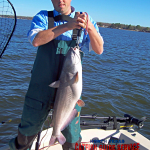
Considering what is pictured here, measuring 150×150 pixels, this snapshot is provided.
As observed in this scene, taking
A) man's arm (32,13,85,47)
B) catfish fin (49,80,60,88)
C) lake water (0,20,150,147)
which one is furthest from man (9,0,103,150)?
lake water (0,20,150,147)

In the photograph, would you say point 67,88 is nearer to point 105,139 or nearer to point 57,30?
point 57,30

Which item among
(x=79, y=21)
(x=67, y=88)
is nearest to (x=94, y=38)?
(x=79, y=21)

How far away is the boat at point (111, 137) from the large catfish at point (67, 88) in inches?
62.1

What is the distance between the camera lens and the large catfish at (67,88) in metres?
2.57

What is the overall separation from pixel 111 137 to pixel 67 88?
2.55 m

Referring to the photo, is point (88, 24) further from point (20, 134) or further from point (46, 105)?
point (20, 134)

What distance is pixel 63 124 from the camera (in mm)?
2799

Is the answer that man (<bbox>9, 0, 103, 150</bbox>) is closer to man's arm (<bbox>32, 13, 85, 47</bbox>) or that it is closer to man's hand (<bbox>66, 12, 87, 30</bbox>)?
man's arm (<bbox>32, 13, 85, 47</bbox>)

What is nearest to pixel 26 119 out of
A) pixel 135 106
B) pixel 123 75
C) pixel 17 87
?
pixel 17 87

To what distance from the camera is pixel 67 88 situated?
2.62 meters

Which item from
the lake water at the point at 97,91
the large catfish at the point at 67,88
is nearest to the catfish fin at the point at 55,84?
the large catfish at the point at 67,88

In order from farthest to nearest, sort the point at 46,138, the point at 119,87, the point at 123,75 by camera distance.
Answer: the point at 123,75 < the point at 119,87 < the point at 46,138

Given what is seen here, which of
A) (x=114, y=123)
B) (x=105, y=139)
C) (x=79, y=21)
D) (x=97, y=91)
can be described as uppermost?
(x=79, y=21)

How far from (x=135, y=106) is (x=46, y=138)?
5925 mm
